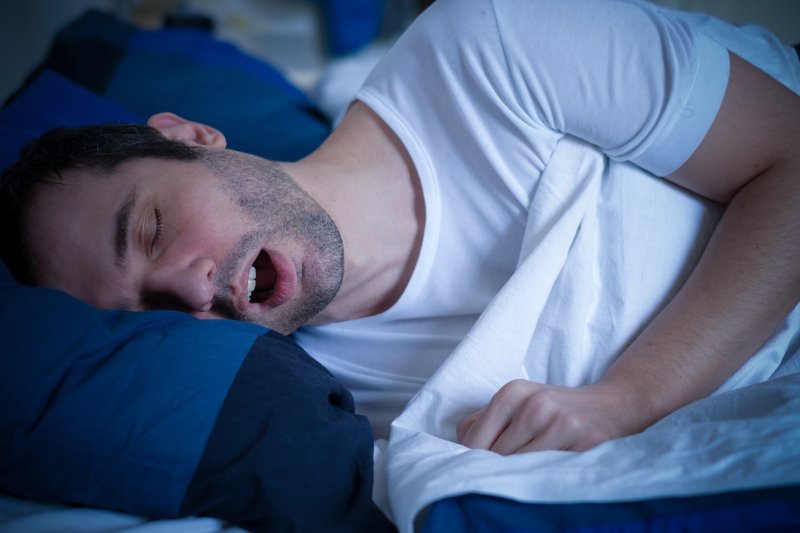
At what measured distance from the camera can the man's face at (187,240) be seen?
79 cm

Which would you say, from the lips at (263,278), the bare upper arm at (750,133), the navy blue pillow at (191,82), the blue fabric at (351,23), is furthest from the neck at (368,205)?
the blue fabric at (351,23)

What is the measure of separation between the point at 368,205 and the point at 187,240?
1.01 ft

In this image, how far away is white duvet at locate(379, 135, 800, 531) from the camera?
0.53 meters

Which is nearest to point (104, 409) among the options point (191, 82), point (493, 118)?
point (493, 118)

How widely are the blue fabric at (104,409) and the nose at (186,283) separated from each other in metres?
0.11

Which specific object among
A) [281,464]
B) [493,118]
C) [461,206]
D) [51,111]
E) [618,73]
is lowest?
[281,464]

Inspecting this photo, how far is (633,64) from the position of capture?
2.71ft

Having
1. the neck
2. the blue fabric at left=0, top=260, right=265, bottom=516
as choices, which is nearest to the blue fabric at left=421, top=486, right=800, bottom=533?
the blue fabric at left=0, top=260, right=265, bottom=516

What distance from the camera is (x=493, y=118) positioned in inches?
37.0

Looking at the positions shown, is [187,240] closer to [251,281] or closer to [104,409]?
[251,281]

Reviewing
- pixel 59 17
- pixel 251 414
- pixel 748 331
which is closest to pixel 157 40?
pixel 59 17

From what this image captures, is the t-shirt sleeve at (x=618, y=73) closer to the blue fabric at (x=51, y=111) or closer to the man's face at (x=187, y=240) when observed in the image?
the man's face at (x=187, y=240)

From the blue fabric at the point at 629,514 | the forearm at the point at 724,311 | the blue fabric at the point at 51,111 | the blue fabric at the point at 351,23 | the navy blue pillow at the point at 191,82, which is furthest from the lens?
the blue fabric at the point at 351,23

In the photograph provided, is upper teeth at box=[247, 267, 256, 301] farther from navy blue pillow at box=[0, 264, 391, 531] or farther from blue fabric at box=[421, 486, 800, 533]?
blue fabric at box=[421, 486, 800, 533]
